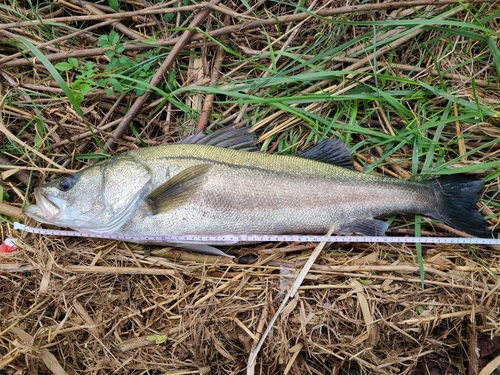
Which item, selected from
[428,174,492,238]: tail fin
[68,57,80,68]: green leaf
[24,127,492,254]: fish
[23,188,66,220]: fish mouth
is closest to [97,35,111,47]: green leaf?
[68,57,80,68]: green leaf

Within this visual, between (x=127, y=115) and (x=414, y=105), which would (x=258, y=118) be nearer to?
(x=127, y=115)

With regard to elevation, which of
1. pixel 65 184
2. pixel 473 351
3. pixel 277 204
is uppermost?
pixel 65 184

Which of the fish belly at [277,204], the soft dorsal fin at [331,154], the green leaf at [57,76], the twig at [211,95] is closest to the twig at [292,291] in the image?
the fish belly at [277,204]

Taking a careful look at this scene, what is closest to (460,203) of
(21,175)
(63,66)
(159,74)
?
Result: (159,74)

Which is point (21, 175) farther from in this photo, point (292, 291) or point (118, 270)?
point (292, 291)

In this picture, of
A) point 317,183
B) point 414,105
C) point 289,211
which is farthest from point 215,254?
point 414,105

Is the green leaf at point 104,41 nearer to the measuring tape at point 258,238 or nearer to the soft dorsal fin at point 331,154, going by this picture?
the measuring tape at point 258,238
